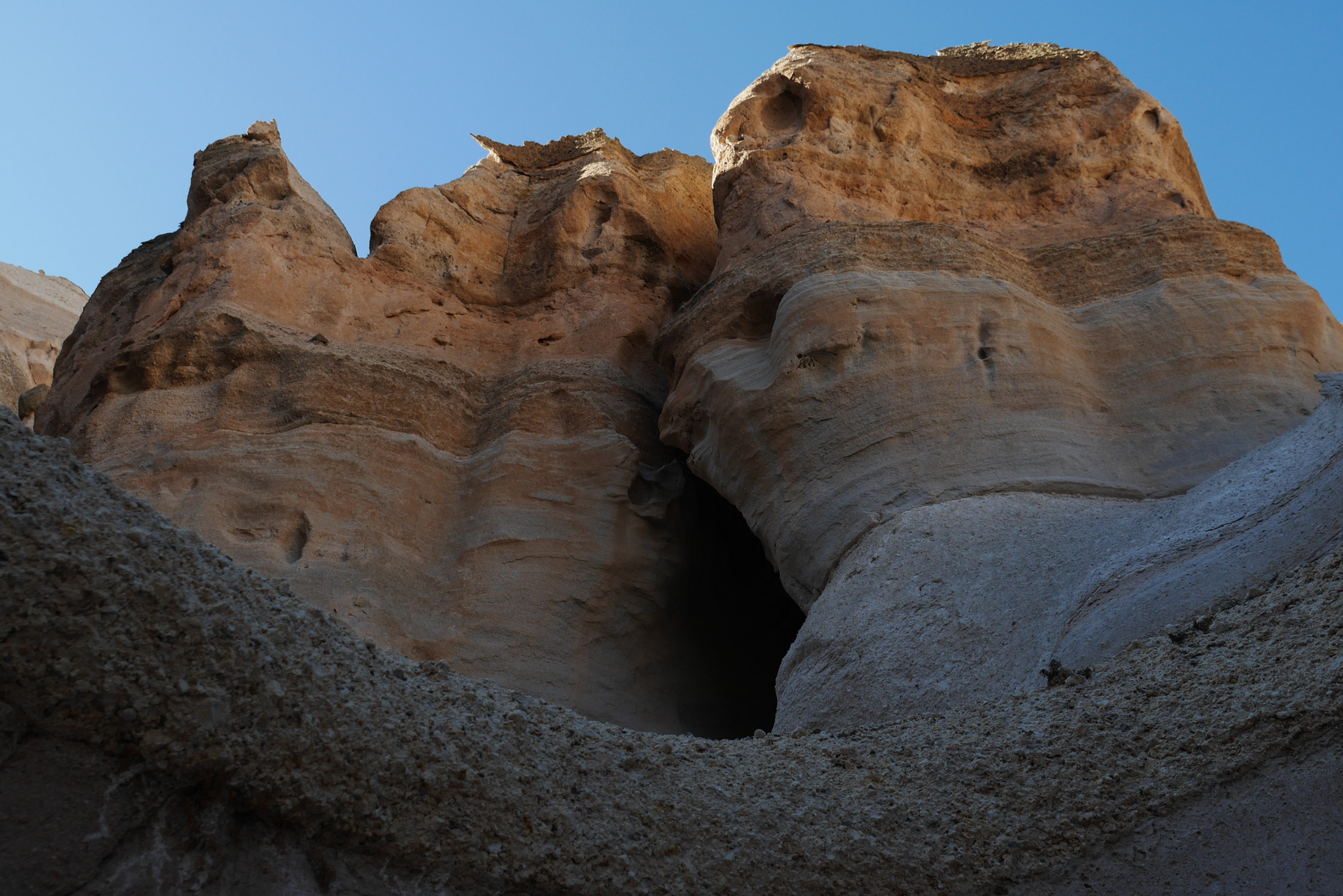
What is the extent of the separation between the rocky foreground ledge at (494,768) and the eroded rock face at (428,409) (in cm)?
426

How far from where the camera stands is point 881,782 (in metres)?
4.27

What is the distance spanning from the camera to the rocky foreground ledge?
122 inches

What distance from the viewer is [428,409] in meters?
9.96

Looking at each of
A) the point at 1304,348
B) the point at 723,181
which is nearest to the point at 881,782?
the point at 1304,348

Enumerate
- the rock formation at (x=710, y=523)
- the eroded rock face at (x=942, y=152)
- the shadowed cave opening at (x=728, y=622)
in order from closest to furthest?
the rock formation at (x=710, y=523) → the shadowed cave opening at (x=728, y=622) → the eroded rock face at (x=942, y=152)

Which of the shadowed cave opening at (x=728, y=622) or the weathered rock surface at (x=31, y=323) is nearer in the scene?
the shadowed cave opening at (x=728, y=622)

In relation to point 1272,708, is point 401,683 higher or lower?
lower

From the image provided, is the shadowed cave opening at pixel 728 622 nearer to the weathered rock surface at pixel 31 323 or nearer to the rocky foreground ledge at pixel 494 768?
the rocky foreground ledge at pixel 494 768

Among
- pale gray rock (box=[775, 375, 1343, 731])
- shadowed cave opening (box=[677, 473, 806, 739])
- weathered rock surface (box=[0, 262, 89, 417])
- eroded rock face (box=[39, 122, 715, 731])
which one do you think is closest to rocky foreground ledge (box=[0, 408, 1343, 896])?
pale gray rock (box=[775, 375, 1343, 731])

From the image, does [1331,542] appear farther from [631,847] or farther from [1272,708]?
[631,847]

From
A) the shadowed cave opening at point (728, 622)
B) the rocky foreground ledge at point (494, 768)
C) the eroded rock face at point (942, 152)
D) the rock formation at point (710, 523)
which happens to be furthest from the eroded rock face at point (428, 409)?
the rocky foreground ledge at point (494, 768)

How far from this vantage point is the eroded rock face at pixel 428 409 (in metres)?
8.66

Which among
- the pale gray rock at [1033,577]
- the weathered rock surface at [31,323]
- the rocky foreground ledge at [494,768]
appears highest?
the weathered rock surface at [31,323]

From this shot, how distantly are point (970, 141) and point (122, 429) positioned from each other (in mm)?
8376
